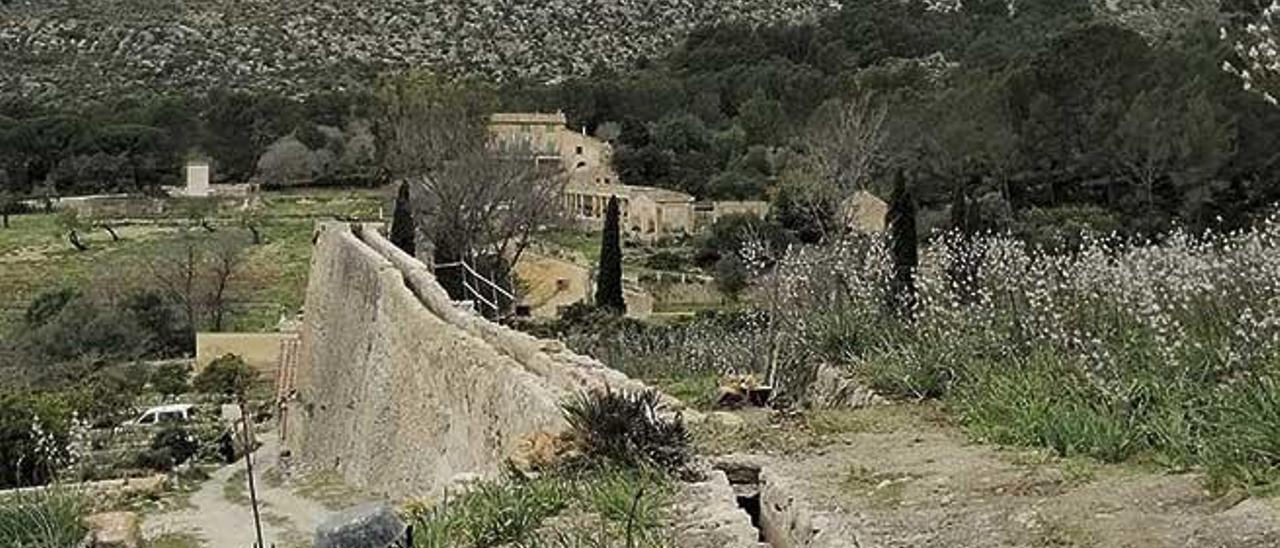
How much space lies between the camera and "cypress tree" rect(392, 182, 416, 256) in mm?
27109

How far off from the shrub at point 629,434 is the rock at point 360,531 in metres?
2.60

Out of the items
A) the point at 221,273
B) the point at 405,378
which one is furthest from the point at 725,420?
the point at 221,273

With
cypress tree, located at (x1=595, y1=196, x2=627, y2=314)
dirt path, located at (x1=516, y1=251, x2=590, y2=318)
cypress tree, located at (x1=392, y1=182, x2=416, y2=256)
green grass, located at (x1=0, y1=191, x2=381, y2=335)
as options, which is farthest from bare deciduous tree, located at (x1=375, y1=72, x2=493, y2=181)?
cypress tree, located at (x1=392, y1=182, x2=416, y2=256)

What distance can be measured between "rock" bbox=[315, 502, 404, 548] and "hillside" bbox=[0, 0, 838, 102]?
63962mm

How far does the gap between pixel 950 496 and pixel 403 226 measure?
849 inches

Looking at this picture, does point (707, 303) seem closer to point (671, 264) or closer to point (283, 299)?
point (671, 264)

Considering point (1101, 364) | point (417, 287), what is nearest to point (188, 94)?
point (417, 287)

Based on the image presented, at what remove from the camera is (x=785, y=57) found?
67.4m

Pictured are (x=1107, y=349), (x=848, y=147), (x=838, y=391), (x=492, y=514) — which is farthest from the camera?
(x=848, y=147)

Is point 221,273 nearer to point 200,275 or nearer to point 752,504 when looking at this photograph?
point 200,275

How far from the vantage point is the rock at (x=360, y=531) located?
4348mm

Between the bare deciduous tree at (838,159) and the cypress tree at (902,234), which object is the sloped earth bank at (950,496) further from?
the bare deciduous tree at (838,159)

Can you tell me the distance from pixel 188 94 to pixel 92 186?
293 inches

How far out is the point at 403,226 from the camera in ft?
90.2
